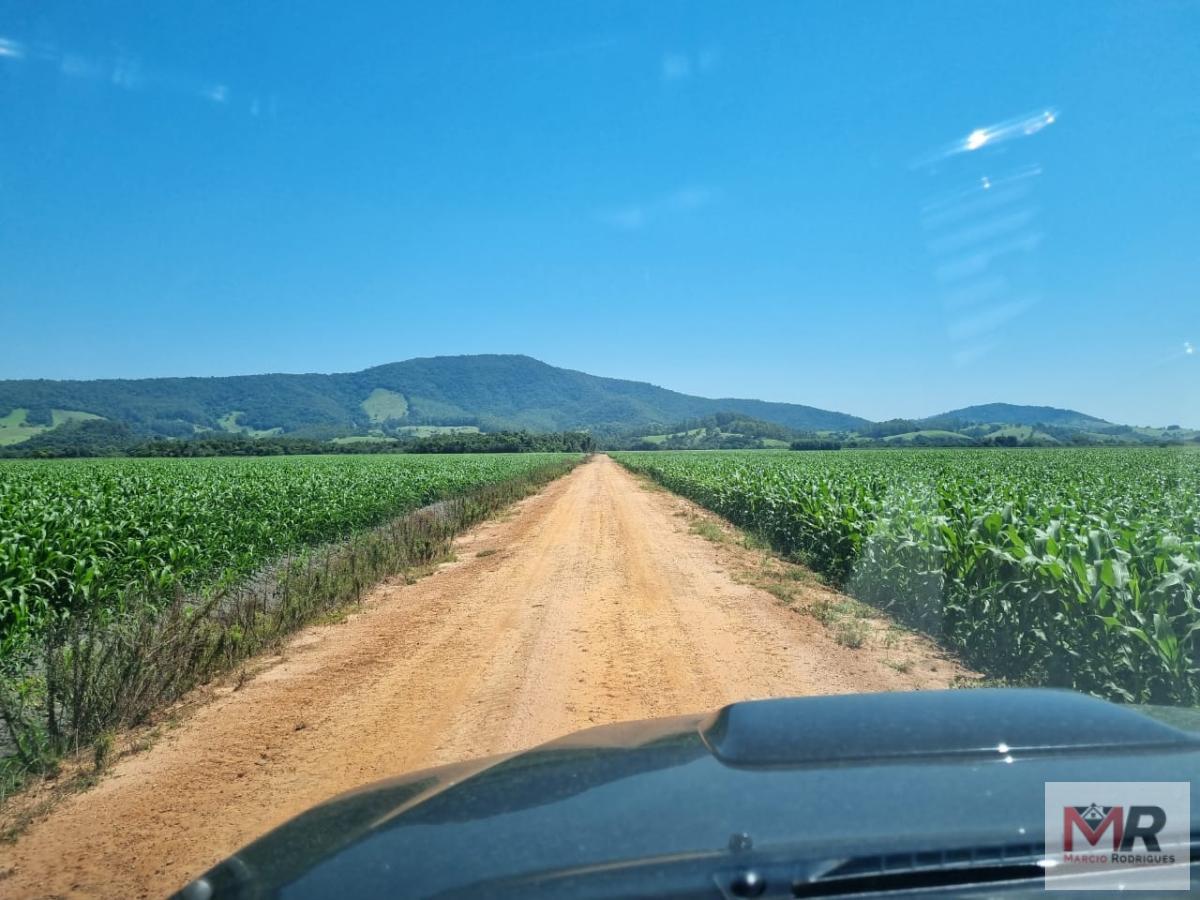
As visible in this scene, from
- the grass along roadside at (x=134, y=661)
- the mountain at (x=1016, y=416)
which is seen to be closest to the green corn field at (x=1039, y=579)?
the grass along roadside at (x=134, y=661)

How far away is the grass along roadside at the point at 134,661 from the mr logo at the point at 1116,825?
5.70 meters

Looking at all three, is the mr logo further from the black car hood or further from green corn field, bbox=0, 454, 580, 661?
green corn field, bbox=0, 454, 580, 661

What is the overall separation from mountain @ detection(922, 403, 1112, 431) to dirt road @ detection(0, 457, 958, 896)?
14014 centimetres

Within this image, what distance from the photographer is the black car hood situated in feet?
5.89

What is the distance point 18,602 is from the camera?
7.11 m

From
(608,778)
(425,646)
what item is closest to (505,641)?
(425,646)

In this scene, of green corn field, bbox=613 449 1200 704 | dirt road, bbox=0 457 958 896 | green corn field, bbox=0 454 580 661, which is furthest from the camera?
green corn field, bbox=0 454 580 661

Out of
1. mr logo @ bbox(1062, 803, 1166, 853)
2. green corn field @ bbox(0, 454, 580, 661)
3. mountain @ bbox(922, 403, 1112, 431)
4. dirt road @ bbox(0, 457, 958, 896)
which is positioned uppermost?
mountain @ bbox(922, 403, 1112, 431)

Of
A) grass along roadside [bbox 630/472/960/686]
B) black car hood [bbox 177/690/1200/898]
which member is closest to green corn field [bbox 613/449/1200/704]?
grass along roadside [bbox 630/472/960/686]

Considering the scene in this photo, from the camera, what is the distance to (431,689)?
6688mm

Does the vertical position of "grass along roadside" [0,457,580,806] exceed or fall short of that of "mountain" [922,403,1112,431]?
it falls short

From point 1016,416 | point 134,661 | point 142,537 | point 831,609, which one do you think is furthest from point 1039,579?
point 1016,416

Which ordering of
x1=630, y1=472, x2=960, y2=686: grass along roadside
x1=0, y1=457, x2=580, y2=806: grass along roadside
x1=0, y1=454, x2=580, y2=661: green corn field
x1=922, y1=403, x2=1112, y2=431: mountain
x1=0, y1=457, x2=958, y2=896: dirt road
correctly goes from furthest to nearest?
x1=922, y1=403, x2=1112, y2=431: mountain < x1=630, y1=472, x2=960, y2=686: grass along roadside < x1=0, y1=454, x2=580, y2=661: green corn field < x1=0, y1=457, x2=580, y2=806: grass along roadside < x1=0, y1=457, x2=958, y2=896: dirt road

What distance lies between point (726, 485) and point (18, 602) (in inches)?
800
